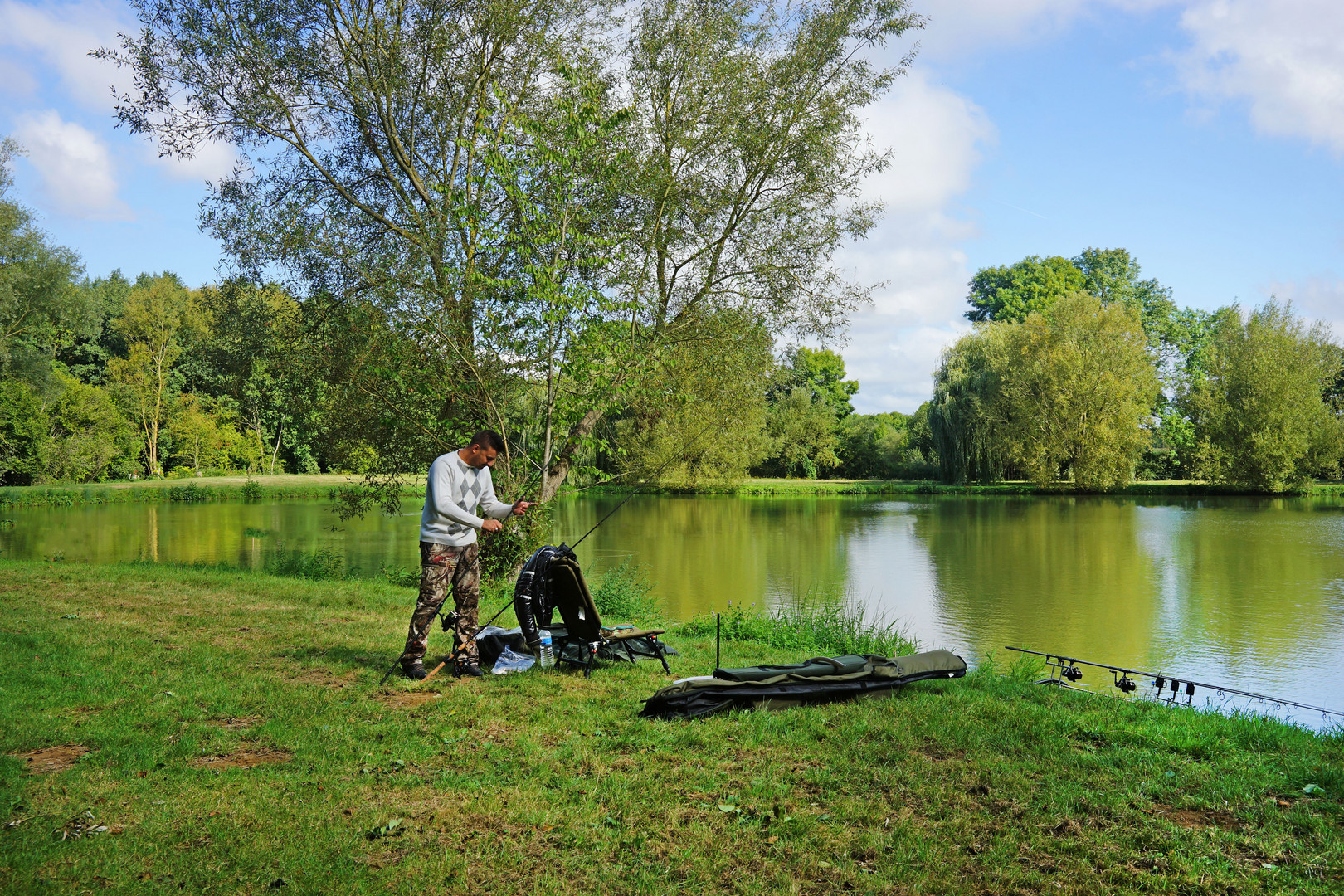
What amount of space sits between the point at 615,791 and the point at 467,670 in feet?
8.22

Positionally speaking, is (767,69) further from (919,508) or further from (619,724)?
(919,508)

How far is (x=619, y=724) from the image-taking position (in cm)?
472

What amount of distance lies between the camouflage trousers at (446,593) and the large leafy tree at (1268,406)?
40073 millimetres

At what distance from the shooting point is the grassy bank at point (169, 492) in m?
30.7

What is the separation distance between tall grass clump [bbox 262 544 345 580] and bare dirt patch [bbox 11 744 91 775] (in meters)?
8.94

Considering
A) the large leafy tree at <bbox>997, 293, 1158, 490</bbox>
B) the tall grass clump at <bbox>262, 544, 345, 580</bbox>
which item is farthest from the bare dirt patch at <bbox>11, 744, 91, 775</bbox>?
the large leafy tree at <bbox>997, 293, 1158, 490</bbox>

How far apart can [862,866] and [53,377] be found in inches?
1291

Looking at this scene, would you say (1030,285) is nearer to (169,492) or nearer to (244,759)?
(169,492)

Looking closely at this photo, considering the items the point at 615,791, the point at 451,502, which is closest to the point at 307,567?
the point at 451,502

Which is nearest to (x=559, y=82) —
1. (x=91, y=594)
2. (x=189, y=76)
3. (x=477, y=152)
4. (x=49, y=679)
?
(x=477, y=152)

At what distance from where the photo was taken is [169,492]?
34.3m

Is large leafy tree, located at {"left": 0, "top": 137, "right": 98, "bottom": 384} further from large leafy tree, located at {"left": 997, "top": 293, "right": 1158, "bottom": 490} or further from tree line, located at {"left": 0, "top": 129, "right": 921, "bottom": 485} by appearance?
large leafy tree, located at {"left": 997, "top": 293, "right": 1158, "bottom": 490}

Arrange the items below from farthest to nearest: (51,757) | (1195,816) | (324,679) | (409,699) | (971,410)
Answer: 1. (971,410)
2. (324,679)
3. (409,699)
4. (51,757)
5. (1195,816)

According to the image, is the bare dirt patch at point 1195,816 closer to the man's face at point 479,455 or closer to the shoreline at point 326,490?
the man's face at point 479,455
